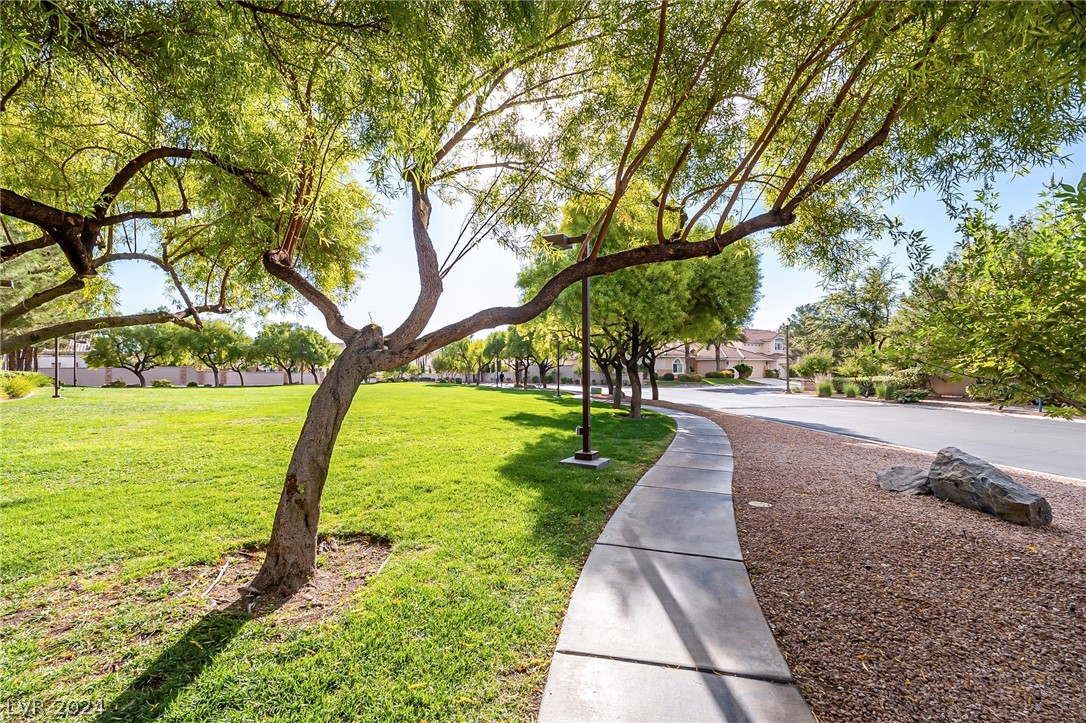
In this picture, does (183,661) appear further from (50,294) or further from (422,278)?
(50,294)

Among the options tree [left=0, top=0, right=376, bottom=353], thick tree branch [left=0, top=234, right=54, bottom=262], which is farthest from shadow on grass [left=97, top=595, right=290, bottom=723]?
thick tree branch [left=0, top=234, right=54, bottom=262]

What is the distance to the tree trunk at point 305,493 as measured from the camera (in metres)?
3.09

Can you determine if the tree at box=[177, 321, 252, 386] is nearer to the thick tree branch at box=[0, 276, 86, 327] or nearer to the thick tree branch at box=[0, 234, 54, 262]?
the thick tree branch at box=[0, 276, 86, 327]

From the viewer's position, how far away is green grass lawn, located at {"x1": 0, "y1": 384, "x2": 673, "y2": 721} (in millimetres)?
2084

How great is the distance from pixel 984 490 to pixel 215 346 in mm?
47382

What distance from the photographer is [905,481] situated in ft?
19.4

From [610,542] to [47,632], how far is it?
3733 millimetres

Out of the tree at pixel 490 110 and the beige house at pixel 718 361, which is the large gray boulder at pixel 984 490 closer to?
the tree at pixel 490 110

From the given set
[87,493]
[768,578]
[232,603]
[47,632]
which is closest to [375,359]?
[232,603]

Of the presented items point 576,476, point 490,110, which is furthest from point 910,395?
point 490,110

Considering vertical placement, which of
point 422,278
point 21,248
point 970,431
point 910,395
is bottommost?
point 970,431

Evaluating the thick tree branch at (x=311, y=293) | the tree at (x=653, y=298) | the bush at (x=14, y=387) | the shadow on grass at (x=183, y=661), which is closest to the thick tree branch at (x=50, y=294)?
the thick tree branch at (x=311, y=293)

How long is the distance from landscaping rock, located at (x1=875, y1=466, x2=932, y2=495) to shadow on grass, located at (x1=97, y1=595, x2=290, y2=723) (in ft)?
23.2

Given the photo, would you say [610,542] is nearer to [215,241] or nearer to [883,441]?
[215,241]
